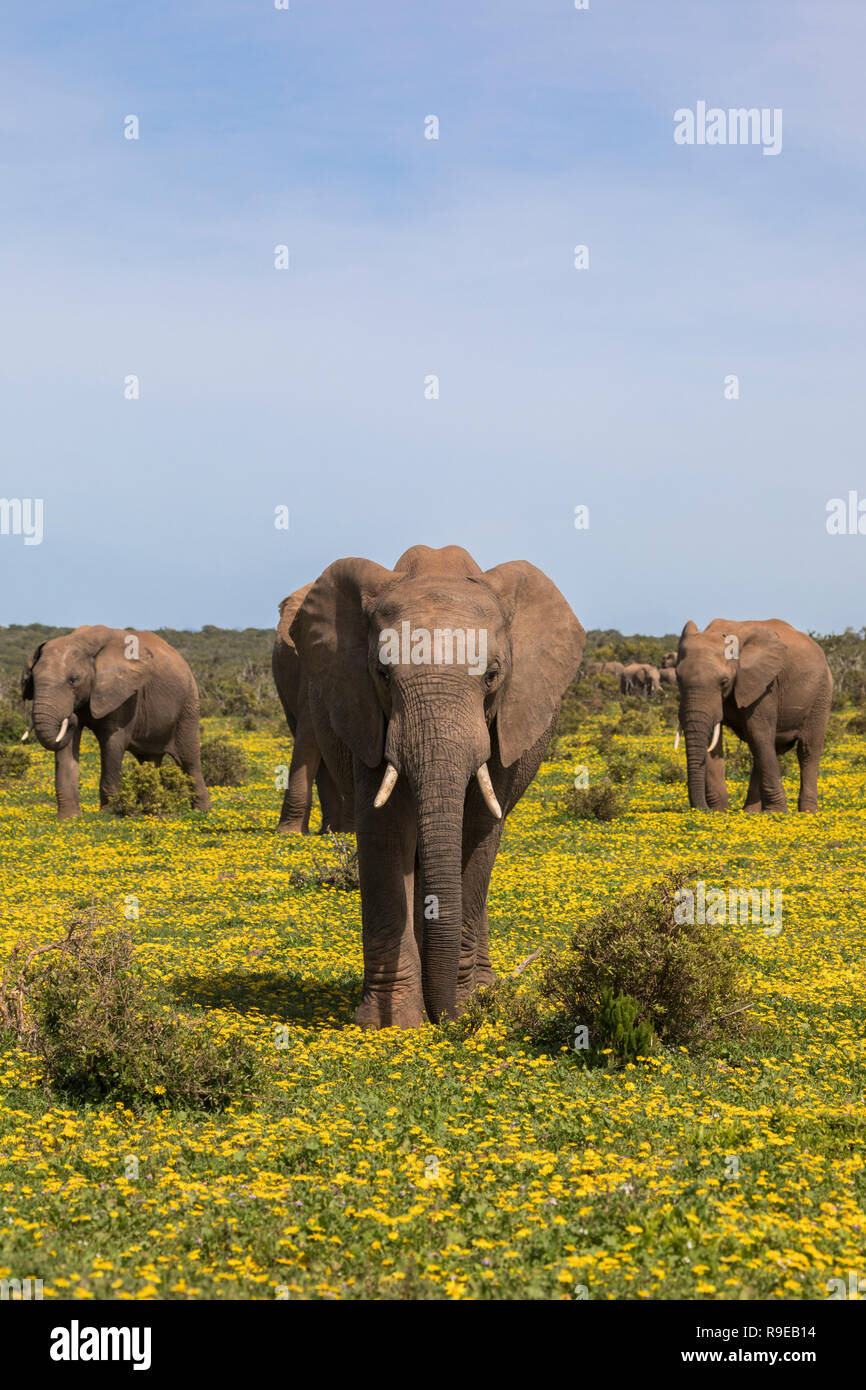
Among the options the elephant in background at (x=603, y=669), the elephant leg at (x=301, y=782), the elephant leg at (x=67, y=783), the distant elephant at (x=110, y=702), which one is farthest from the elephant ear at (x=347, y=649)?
the elephant in background at (x=603, y=669)

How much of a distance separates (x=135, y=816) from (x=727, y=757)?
17969 millimetres

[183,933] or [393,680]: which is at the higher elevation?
[393,680]

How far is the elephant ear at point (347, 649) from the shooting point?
442 inches

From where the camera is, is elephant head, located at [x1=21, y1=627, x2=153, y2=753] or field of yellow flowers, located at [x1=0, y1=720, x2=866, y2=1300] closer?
field of yellow flowers, located at [x1=0, y1=720, x2=866, y2=1300]

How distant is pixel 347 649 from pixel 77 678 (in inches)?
651

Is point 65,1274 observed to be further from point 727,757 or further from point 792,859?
point 727,757

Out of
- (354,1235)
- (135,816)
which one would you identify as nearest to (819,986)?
(354,1235)

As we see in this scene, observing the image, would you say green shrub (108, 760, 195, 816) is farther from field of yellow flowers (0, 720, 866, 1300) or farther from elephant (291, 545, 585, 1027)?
elephant (291, 545, 585, 1027)

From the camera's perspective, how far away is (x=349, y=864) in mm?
19016

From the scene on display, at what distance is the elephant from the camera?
34.0ft

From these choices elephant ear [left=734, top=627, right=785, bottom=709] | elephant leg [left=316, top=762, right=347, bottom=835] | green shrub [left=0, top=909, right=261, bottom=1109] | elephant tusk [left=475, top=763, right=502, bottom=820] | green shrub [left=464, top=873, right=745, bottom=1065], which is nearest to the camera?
green shrub [left=0, top=909, right=261, bottom=1109]

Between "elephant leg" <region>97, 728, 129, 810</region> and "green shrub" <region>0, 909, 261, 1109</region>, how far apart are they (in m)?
17.5

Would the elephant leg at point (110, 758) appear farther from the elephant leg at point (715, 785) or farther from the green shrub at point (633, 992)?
the green shrub at point (633, 992)

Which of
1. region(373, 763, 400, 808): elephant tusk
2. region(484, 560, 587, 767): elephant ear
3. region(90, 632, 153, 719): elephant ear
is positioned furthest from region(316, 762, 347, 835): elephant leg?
region(373, 763, 400, 808): elephant tusk
